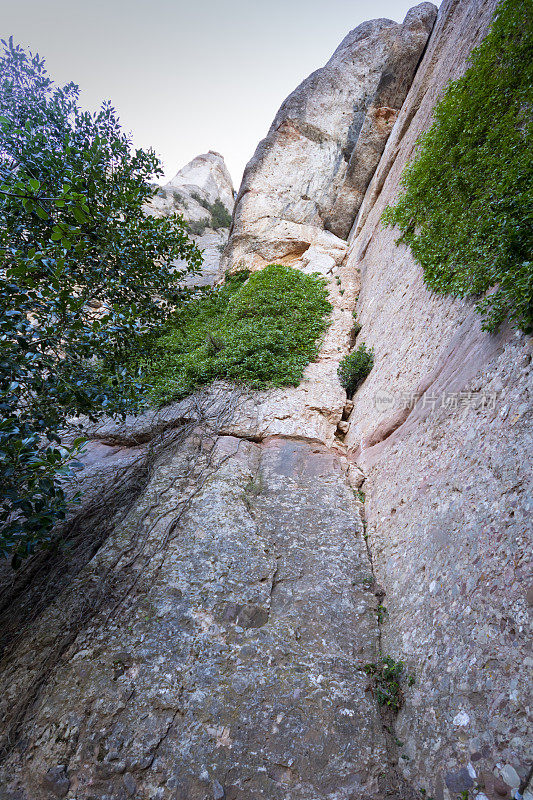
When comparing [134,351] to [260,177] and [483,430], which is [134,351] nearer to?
[483,430]

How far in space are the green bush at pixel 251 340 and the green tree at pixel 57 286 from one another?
1071 millimetres

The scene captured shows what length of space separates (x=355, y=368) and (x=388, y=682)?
5356 millimetres

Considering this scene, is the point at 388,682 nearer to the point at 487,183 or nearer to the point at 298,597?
the point at 298,597

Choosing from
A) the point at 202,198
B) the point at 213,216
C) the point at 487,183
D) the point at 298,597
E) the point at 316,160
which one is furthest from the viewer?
the point at 202,198

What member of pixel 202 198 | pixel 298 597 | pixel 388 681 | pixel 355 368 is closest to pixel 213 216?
pixel 202 198

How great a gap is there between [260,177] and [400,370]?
13453mm

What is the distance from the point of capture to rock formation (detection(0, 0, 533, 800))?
2.62 metres

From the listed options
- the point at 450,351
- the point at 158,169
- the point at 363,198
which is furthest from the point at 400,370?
the point at 363,198

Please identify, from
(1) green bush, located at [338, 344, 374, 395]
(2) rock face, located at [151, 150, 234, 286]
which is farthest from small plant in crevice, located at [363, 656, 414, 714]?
(2) rock face, located at [151, 150, 234, 286]

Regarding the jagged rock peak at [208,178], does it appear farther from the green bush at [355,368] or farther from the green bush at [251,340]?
the green bush at [355,368]

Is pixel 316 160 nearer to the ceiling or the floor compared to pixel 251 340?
nearer to the ceiling

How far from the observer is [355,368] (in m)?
7.38

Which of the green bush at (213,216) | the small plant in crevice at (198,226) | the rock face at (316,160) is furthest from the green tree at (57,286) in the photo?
the green bush at (213,216)

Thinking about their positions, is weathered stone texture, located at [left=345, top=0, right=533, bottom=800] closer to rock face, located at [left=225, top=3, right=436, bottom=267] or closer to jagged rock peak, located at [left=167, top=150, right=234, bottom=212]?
rock face, located at [left=225, top=3, right=436, bottom=267]
